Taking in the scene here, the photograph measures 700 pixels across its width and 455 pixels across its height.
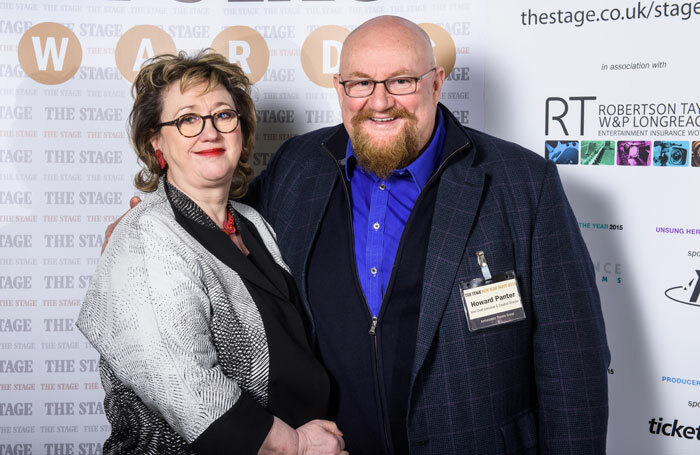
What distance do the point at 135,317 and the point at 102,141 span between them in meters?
1.43

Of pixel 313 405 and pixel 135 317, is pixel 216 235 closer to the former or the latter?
pixel 135 317

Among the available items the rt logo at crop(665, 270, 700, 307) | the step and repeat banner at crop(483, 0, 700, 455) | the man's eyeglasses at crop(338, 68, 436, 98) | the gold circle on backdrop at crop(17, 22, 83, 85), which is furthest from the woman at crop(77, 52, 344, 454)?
the rt logo at crop(665, 270, 700, 307)

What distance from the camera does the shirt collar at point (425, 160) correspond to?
6.96 ft

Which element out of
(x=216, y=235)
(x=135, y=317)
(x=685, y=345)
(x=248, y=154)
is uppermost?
(x=248, y=154)

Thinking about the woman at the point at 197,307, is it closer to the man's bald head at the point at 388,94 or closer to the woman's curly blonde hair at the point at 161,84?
the woman's curly blonde hair at the point at 161,84

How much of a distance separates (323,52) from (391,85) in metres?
0.81

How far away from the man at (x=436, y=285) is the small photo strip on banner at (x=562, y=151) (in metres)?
0.71

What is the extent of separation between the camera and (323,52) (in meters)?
2.82

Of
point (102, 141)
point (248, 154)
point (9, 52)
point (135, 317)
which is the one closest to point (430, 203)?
point (248, 154)

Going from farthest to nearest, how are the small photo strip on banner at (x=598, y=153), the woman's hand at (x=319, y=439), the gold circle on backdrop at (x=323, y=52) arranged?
the gold circle on backdrop at (x=323, y=52) → the small photo strip on banner at (x=598, y=153) → the woman's hand at (x=319, y=439)

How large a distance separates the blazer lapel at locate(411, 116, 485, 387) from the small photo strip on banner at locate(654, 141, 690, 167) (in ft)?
3.48

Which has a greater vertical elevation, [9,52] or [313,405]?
[9,52]

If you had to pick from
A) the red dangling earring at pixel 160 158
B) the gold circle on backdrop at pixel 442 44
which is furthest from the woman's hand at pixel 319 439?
the gold circle on backdrop at pixel 442 44

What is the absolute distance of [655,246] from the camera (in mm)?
A: 2666
